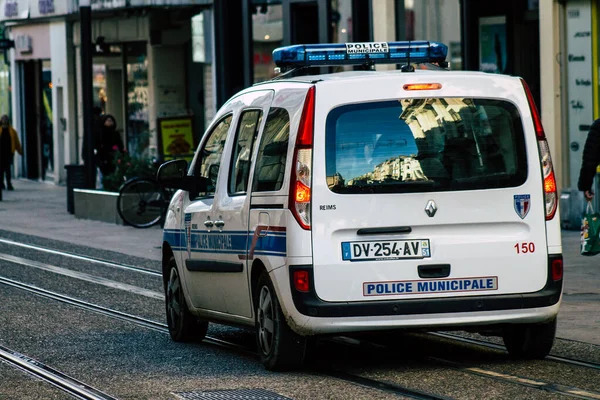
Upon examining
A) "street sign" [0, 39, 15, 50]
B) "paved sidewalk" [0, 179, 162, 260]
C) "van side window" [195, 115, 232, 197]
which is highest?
"street sign" [0, 39, 15, 50]

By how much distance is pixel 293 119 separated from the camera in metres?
8.62

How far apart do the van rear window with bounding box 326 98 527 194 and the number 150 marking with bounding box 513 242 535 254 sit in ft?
1.09

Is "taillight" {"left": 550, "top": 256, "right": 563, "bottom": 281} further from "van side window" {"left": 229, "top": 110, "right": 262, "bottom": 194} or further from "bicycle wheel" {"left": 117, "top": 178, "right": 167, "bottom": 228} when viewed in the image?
"bicycle wheel" {"left": 117, "top": 178, "right": 167, "bottom": 228}

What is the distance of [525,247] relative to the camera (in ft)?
28.2

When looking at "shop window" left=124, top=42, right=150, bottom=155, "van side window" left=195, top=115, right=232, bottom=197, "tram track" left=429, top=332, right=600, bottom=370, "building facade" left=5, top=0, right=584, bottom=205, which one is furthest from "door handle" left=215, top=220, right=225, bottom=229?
"shop window" left=124, top=42, right=150, bottom=155

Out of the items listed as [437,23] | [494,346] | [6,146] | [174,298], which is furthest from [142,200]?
[494,346]

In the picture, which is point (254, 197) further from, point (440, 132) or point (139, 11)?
point (139, 11)

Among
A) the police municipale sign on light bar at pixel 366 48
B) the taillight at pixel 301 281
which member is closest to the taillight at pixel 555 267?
the taillight at pixel 301 281

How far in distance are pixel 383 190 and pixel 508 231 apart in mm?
737

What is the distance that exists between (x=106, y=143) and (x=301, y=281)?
21013 millimetres

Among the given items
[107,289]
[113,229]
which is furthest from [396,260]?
[113,229]

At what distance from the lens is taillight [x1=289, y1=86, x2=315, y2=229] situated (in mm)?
8414

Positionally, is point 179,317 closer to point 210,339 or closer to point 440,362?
point 210,339

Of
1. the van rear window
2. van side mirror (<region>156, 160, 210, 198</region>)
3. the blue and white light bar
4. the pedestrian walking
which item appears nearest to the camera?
the van rear window
